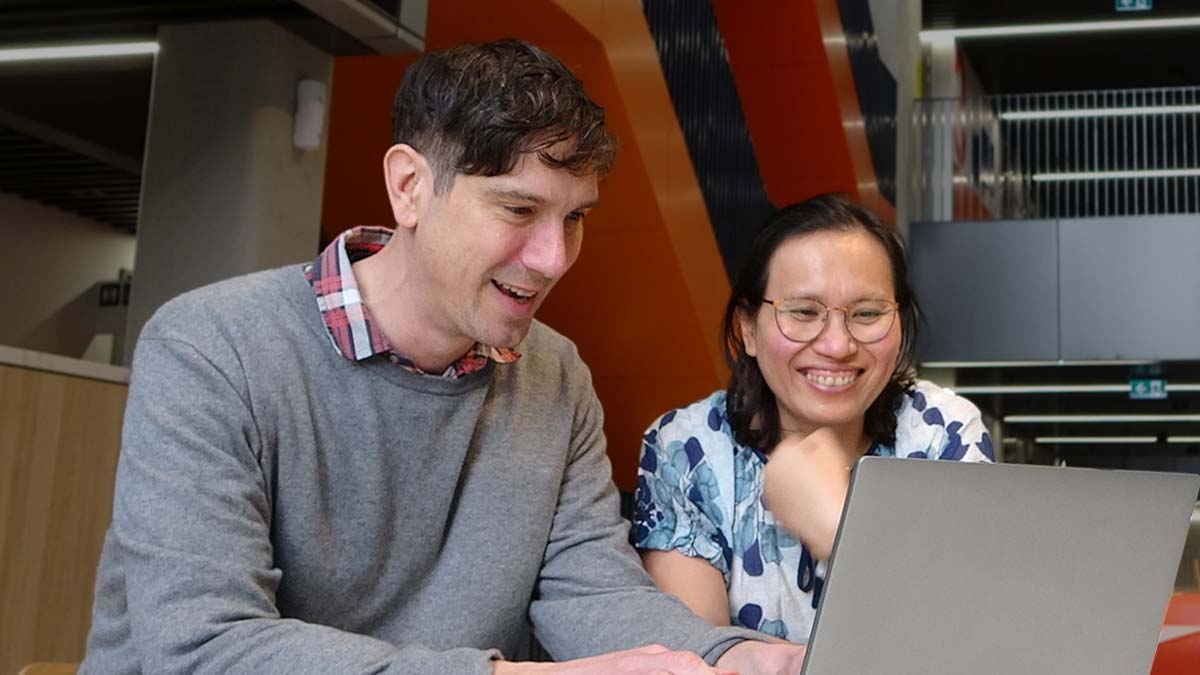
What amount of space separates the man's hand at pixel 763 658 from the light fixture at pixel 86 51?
3.52 meters

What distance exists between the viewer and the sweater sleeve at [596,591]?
4.73 ft

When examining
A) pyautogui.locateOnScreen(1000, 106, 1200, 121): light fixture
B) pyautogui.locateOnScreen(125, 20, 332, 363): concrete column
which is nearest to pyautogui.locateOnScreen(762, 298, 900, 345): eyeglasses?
pyautogui.locateOnScreen(125, 20, 332, 363): concrete column

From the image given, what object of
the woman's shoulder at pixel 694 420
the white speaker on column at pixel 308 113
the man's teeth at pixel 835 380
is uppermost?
the white speaker on column at pixel 308 113

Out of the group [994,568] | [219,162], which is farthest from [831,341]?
[219,162]

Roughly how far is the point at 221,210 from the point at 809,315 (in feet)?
8.84

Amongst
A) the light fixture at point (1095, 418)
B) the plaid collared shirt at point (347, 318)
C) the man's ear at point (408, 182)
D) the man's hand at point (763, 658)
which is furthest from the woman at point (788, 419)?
the light fixture at point (1095, 418)

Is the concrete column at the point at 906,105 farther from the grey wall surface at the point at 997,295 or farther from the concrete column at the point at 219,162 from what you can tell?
the concrete column at the point at 219,162

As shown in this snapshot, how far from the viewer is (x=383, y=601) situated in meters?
1.41

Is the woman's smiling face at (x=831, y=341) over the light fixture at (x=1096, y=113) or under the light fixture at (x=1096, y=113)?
under

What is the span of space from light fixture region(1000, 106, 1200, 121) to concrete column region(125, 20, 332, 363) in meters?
8.43

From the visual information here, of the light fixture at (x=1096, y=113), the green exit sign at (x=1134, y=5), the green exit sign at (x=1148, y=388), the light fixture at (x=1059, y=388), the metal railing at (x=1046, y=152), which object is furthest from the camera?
the green exit sign at (x=1134, y=5)

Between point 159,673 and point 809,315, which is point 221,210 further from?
point 159,673

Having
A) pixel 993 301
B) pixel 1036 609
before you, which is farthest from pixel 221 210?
pixel 993 301

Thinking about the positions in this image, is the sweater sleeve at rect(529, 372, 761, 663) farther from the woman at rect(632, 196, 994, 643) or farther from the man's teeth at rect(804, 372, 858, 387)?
the man's teeth at rect(804, 372, 858, 387)
